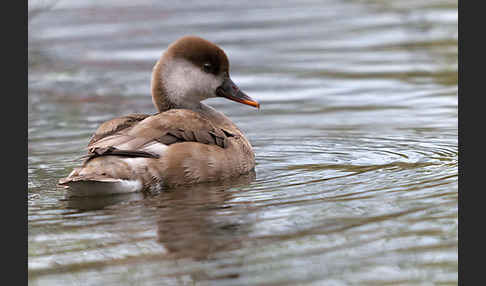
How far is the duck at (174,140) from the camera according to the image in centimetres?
653

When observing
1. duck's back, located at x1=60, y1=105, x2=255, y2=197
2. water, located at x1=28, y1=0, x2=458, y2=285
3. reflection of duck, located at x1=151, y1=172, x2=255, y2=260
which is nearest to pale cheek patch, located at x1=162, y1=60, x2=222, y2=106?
duck's back, located at x1=60, y1=105, x2=255, y2=197

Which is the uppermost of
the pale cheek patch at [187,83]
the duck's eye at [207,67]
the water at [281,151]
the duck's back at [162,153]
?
the duck's eye at [207,67]

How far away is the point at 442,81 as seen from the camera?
10977mm

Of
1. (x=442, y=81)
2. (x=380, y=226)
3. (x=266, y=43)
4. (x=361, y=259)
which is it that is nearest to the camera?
(x=361, y=259)

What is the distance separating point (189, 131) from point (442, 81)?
490 cm

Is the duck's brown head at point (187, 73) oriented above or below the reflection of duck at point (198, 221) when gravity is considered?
above

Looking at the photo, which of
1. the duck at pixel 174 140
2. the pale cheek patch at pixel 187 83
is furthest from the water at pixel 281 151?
the pale cheek patch at pixel 187 83

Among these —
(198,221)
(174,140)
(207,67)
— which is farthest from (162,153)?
(207,67)

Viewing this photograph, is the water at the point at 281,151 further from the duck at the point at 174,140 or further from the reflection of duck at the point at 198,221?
the duck at the point at 174,140

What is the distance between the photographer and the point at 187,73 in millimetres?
7629

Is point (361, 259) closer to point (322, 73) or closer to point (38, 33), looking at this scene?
point (322, 73)

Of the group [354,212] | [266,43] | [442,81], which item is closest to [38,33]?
[266,43]

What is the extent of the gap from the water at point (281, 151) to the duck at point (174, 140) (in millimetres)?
140

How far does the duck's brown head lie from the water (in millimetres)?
790
